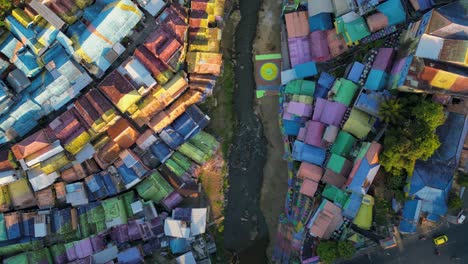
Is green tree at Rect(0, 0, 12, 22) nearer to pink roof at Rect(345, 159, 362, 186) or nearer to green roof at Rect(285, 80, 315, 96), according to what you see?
green roof at Rect(285, 80, 315, 96)

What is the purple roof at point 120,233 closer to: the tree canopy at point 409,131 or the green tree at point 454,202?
the tree canopy at point 409,131

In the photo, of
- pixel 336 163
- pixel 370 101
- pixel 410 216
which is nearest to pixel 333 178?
pixel 336 163

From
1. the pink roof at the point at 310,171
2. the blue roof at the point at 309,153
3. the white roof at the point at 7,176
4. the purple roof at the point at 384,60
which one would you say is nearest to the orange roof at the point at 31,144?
the white roof at the point at 7,176

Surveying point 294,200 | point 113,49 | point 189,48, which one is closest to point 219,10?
point 189,48

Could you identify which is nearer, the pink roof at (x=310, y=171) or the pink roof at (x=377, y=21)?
the pink roof at (x=377, y=21)

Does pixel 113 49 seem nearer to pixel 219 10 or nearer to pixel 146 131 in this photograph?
pixel 146 131

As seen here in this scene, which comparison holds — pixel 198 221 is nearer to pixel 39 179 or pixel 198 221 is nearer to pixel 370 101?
pixel 39 179

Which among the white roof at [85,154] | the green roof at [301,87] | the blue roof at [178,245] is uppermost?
the green roof at [301,87]

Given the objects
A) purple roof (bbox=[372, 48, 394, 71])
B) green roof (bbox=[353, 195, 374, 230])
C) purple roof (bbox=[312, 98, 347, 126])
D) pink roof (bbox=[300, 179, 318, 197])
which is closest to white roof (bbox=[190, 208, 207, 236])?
pink roof (bbox=[300, 179, 318, 197])
